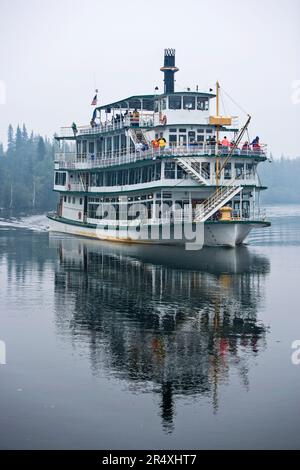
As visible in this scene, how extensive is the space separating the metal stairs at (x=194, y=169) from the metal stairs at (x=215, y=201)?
4.01ft

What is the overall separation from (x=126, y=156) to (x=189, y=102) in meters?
6.81

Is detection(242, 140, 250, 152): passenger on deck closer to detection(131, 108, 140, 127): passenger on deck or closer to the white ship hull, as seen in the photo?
the white ship hull

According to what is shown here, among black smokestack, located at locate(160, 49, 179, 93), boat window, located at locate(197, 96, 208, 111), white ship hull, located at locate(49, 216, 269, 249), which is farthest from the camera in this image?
black smokestack, located at locate(160, 49, 179, 93)

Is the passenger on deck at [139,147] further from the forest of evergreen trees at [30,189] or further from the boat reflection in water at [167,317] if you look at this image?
the forest of evergreen trees at [30,189]

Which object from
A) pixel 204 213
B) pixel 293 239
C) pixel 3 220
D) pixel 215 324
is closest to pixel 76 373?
pixel 215 324

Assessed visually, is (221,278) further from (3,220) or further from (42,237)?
(3,220)

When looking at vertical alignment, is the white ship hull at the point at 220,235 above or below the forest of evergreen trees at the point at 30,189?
below

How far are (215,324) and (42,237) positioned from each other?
4445cm

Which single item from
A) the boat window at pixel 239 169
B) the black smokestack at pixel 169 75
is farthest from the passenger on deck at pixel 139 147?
the black smokestack at pixel 169 75

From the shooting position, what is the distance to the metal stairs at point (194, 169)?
181 feet

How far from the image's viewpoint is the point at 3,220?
99.4 m

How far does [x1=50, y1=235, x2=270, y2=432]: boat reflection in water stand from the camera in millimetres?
20375

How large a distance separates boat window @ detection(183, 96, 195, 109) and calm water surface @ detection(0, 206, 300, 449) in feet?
68.0

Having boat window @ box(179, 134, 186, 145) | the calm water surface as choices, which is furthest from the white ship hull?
the calm water surface
